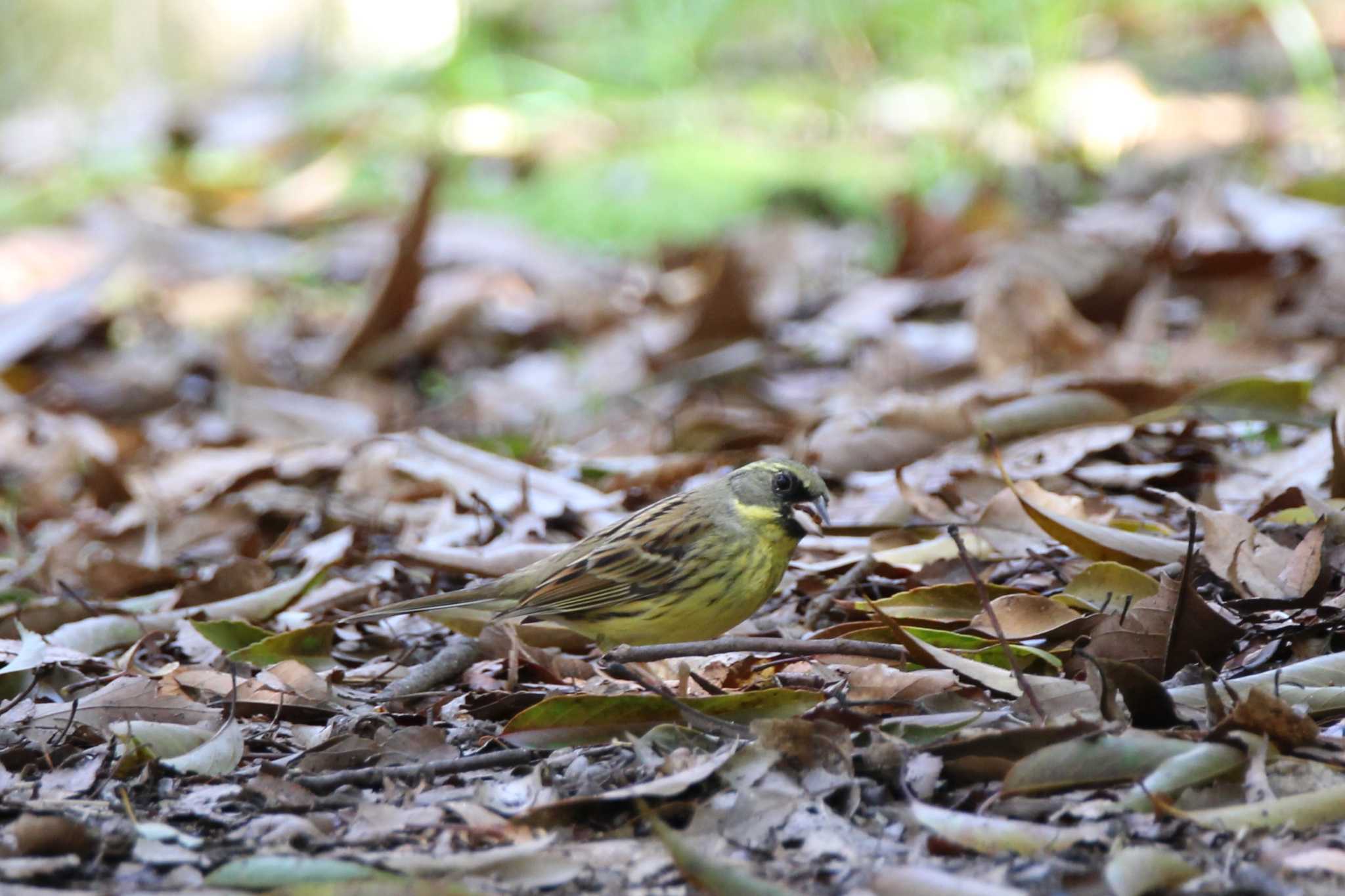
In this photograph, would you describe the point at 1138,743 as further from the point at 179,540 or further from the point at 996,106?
the point at 996,106

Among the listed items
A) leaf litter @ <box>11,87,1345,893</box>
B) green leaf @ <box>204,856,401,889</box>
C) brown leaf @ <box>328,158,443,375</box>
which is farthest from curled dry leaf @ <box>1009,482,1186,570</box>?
brown leaf @ <box>328,158,443,375</box>

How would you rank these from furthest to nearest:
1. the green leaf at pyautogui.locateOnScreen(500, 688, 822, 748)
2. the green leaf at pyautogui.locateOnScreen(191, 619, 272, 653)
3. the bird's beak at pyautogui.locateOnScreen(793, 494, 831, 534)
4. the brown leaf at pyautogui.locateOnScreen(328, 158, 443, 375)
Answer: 1. the brown leaf at pyautogui.locateOnScreen(328, 158, 443, 375)
2. the bird's beak at pyautogui.locateOnScreen(793, 494, 831, 534)
3. the green leaf at pyautogui.locateOnScreen(191, 619, 272, 653)
4. the green leaf at pyautogui.locateOnScreen(500, 688, 822, 748)

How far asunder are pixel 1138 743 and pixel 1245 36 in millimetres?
10952

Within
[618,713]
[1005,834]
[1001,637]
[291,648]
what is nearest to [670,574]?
[291,648]

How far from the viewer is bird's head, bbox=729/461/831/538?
13.3ft

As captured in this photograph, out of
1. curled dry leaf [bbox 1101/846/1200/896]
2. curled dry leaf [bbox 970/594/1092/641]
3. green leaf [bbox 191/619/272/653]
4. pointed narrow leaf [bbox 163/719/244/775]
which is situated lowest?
→ green leaf [bbox 191/619/272/653]

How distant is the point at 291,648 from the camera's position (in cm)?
377

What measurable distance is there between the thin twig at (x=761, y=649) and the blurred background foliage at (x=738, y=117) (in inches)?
235

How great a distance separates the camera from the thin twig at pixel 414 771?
2846 millimetres

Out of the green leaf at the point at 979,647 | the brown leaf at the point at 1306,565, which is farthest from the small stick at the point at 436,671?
the brown leaf at the point at 1306,565

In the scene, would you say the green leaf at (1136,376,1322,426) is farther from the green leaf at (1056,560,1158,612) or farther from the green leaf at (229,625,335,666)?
the green leaf at (229,625,335,666)

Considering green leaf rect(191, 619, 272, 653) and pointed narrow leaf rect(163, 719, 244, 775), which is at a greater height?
pointed narrow leaf rect(163, 719, 244, 775)

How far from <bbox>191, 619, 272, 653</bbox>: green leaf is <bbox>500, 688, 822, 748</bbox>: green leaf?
1149 mm

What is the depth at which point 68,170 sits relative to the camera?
12422 mm
